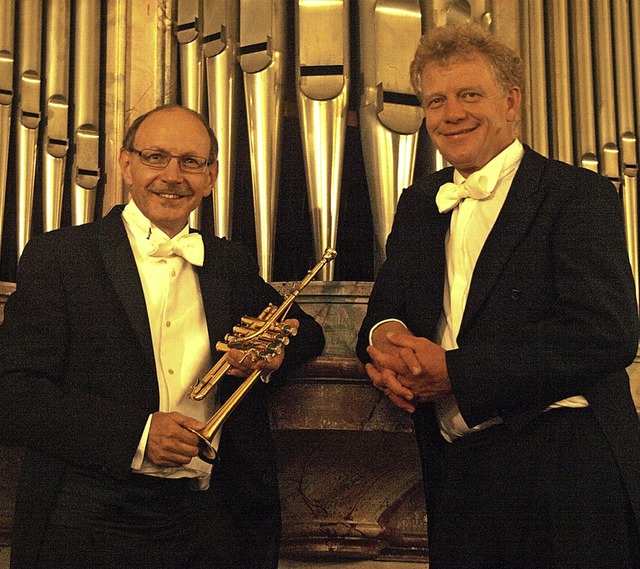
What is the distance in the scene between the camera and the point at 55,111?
404 centimetres

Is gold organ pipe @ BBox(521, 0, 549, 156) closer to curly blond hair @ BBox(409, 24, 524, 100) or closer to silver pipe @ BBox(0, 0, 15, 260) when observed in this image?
curly blond hair @ BBox(409, 24, 524, 100)

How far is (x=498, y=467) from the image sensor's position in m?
2.46

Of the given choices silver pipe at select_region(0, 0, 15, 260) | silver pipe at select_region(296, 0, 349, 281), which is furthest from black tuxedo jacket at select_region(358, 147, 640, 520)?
silver pipe at select_region(0, 0, 15, 260)

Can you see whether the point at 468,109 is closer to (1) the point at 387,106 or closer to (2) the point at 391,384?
(2) the point at 391,384

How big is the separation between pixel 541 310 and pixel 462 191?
0.43 meters

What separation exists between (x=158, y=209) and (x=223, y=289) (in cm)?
31

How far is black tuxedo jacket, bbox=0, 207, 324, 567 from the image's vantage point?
2479 mm

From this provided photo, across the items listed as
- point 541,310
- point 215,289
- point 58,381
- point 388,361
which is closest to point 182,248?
point 215,289

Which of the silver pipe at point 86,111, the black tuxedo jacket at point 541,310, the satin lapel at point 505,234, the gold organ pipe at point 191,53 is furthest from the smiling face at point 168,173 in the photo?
the gold organ pipe at point 191,53

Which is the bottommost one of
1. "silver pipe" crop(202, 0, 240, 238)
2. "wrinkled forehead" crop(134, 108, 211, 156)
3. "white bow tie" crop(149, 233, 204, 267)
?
"white bow tie" crop(149, 233, 204, 267)

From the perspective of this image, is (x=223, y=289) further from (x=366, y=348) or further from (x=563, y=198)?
(x=563, y=198)

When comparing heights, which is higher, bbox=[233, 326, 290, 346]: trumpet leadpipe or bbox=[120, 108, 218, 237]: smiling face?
bbox=[120, 108, 218, 237]: smiling face

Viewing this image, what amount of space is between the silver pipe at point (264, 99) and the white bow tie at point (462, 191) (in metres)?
1.28

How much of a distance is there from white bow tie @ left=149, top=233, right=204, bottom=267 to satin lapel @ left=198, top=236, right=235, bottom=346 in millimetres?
57
